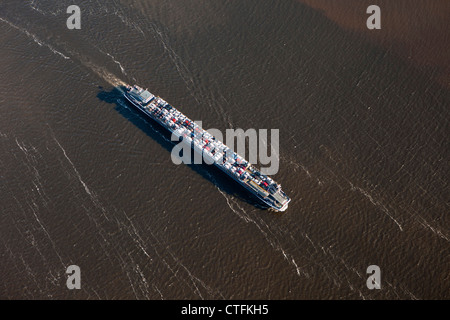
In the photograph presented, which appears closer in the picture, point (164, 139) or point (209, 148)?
point (209, 148)

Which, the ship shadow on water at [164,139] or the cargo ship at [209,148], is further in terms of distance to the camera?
the ship shadow on water at [164,139]

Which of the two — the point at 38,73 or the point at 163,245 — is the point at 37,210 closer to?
the point at 163,245

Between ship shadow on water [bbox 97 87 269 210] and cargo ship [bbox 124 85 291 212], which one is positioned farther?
ship shadow on water [bbox 97 87 269 210]

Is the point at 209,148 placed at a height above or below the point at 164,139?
Answer: below
